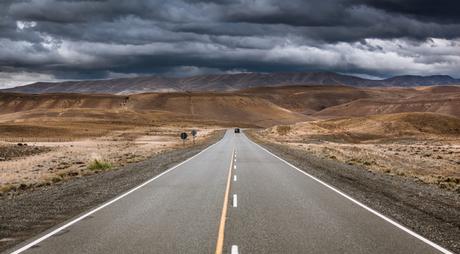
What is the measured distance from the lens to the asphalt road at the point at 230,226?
890 cm

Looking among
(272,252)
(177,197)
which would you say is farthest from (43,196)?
(272,252)

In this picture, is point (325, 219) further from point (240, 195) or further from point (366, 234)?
point (240, 195)

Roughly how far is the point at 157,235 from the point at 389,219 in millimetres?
5581

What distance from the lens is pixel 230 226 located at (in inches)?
425

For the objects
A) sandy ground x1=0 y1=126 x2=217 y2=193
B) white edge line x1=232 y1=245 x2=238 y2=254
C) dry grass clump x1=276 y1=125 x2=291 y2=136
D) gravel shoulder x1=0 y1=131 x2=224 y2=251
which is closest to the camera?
white edge line x1=232 y1=245 x2=238 y2=254

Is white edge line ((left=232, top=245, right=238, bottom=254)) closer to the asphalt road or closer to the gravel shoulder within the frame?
the asphalt road

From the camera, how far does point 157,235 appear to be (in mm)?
9852

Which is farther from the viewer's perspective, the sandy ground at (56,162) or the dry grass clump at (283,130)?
the dry grass clump at (283,130)

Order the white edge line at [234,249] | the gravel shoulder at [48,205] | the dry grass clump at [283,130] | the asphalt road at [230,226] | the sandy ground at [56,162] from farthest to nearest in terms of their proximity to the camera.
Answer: the dry grass clump at [283,130]
the sandy ground at [56,162]
the gravel shoulder at [48,205]
the asphalt road at [230,226]
the white edge line at [234,249]

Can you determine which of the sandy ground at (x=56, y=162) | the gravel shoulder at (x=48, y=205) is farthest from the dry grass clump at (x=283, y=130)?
the gravel shoulder at (x=48, y=205)

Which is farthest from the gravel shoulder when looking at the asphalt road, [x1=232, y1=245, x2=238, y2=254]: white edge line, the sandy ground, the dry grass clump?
the dry grass clump

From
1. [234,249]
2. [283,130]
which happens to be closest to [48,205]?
[234,249]

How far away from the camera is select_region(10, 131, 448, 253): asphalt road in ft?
29.2

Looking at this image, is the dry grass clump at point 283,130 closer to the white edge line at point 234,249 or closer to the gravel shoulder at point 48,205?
the gravel shoulder at point 48,205
